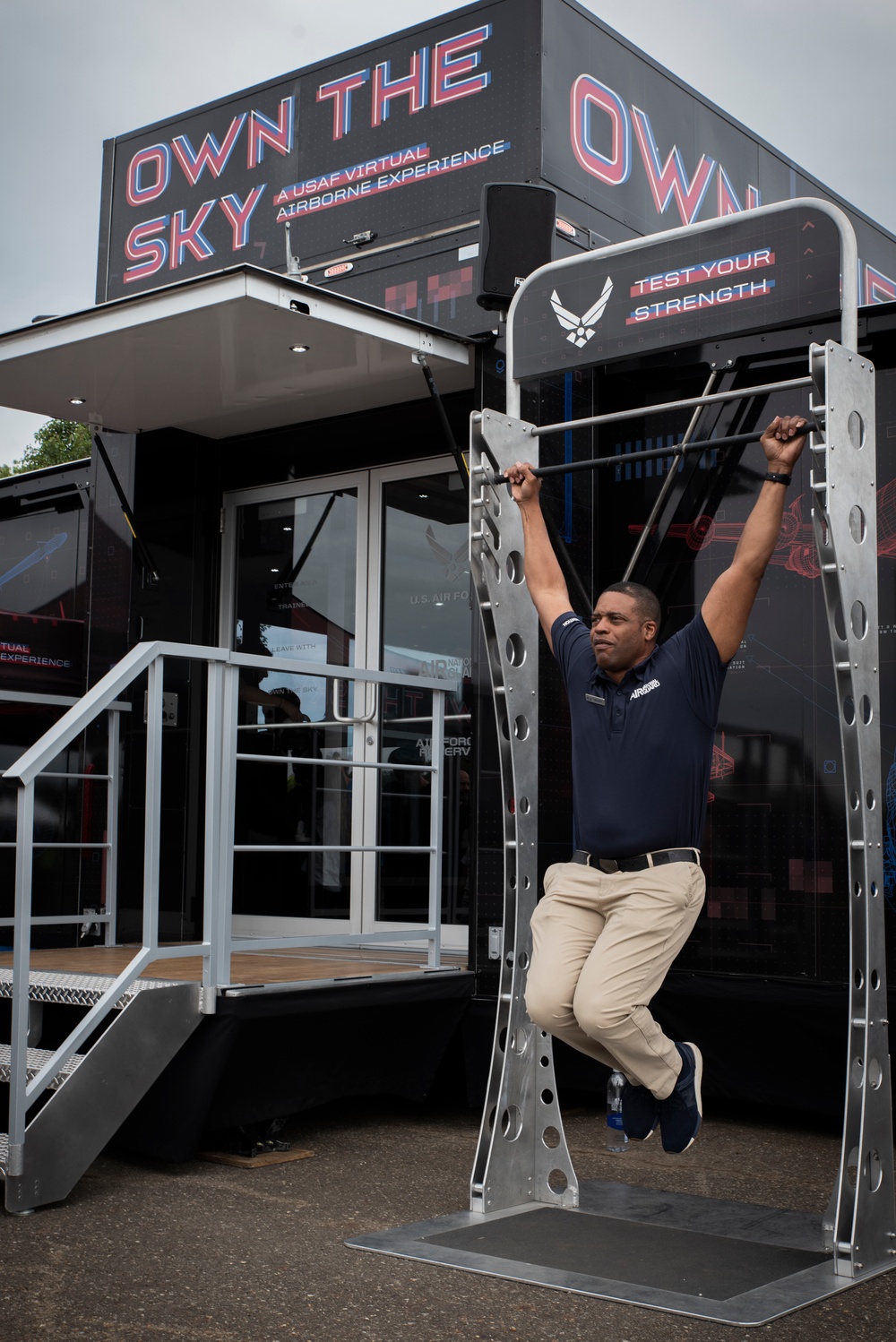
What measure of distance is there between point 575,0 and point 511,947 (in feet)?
15.0

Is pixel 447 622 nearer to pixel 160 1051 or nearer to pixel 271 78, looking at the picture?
pixel 160 1051

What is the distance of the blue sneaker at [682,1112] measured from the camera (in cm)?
374

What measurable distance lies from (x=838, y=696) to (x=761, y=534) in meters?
0.50

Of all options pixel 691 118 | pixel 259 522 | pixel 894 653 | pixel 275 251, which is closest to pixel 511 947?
pixel 894 653

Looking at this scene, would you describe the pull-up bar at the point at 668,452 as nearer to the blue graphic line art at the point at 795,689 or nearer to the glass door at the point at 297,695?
the blue graphic line art at the point at 795,689

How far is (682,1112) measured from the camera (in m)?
3.75

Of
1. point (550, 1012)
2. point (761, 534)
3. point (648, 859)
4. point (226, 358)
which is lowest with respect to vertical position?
point (550, 1012)

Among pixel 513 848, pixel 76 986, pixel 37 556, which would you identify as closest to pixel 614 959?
pixel 513 848

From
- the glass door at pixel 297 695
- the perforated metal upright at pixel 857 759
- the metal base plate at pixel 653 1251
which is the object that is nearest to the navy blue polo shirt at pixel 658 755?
the perforated metal upright at pixel 857 759

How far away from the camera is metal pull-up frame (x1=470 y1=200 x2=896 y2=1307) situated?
368 cm

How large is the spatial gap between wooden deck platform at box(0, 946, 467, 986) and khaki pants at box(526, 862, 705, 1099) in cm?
136

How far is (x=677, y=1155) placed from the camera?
5133mm

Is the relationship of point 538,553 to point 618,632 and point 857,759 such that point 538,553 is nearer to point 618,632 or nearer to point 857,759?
point 618,632

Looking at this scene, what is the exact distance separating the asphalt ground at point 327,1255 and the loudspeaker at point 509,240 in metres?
3.32
